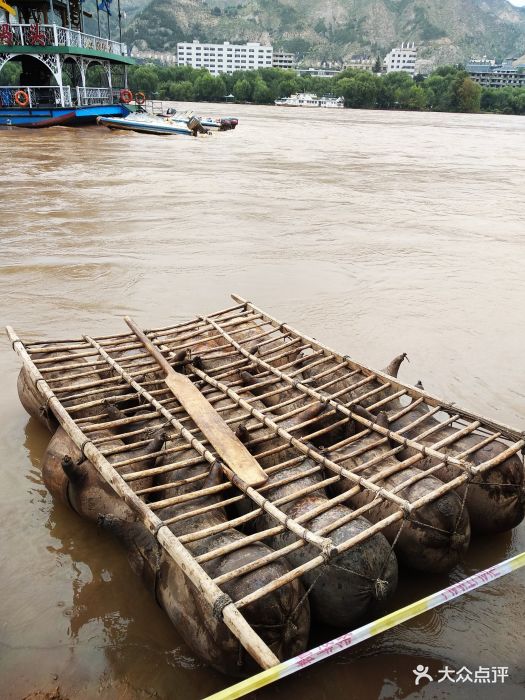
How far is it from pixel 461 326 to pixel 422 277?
197 centimetres

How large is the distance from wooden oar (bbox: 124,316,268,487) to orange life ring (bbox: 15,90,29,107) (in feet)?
80.2

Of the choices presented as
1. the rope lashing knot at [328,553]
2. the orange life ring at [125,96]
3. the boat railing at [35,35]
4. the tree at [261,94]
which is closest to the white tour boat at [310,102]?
the tree at [261,94]

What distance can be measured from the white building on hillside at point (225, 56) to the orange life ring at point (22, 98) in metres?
132

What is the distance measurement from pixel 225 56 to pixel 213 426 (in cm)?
16119

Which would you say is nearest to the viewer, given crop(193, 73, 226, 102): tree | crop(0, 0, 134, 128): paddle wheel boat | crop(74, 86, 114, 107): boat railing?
crop(0, 0, 134, 128): paddle wheel boat

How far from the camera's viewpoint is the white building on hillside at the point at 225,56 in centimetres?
14438

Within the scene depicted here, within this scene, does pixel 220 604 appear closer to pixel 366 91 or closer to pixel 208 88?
pixel 208 88

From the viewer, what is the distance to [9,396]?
5.01 metres

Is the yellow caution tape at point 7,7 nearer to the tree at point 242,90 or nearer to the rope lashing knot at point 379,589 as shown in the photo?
the rope lashing knot at point 379,589

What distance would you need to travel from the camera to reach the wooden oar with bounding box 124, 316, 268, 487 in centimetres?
326

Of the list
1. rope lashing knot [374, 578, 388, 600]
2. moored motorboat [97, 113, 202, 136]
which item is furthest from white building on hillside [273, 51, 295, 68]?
rope lashing knot [374, 578, 388, 600]

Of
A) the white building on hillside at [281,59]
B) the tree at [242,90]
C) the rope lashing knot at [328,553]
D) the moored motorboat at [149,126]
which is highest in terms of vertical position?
the white building on hillside at [281,59]

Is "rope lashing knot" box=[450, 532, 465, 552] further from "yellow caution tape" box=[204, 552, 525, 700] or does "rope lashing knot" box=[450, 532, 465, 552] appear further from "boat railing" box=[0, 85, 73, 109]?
"boat railing" box=[0, 85, 73, 109]

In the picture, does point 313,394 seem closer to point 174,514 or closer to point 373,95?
point 174,514
